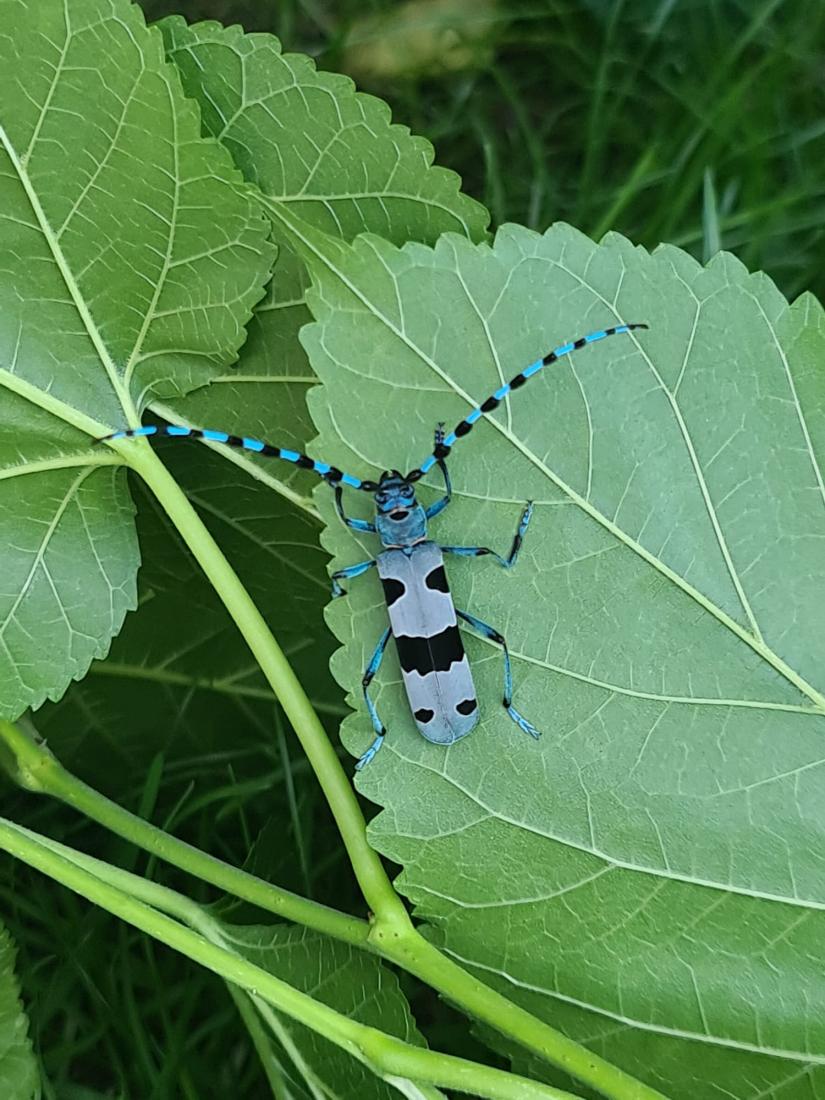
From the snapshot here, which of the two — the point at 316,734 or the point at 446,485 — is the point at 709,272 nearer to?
the point at 446,485

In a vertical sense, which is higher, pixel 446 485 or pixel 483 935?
pixel 446 485

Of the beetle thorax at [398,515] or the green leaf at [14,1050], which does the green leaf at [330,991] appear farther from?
the beetle thorax at [398,515]

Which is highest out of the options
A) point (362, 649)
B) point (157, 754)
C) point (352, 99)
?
point (352, 99)

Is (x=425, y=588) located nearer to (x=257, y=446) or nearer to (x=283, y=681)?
(x=283, y=681)

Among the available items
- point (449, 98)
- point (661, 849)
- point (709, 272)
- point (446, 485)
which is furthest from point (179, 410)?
point (449, 98)

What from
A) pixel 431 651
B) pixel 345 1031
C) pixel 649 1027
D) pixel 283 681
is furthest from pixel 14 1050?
Answer: pixel 649 1027

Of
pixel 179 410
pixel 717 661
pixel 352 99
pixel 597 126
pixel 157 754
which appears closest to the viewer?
pixel 717 661
